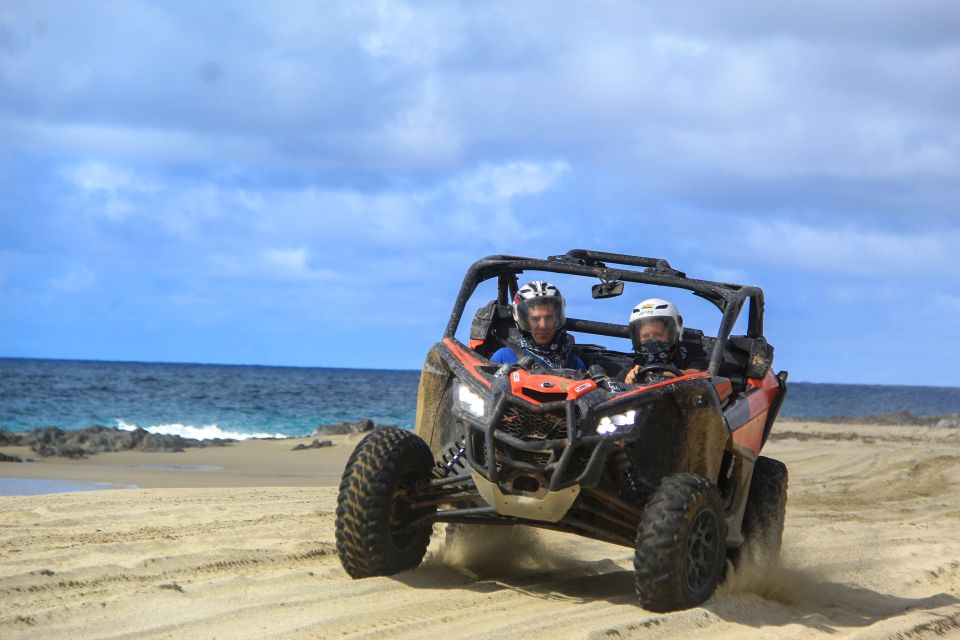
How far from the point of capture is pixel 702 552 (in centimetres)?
666

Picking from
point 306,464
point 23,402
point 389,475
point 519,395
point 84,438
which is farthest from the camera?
point 23,402

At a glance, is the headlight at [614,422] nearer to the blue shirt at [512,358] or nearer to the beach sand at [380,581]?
the beach sand at [380,581]

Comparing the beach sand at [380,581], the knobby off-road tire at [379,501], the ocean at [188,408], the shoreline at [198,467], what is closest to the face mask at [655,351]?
the beach sand at [380,581]

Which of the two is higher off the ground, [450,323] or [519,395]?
[450,323]

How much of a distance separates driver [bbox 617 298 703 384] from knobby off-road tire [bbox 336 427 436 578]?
1.51 meters

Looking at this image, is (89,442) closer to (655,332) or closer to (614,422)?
(655,332)

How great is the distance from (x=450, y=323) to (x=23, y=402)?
124 feet

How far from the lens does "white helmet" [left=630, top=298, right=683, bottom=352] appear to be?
7789 millimetres

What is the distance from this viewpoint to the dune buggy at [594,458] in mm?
6383

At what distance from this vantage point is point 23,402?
1657 inches

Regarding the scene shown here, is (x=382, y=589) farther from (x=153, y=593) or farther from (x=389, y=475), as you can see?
(x=153, y=593)

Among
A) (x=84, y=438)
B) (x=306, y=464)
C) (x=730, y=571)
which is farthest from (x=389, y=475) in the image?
(x=84, y=438)

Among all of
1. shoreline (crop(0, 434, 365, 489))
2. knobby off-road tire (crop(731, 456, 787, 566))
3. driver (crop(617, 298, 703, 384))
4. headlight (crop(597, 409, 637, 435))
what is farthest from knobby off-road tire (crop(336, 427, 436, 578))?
shoreline (crop(0, 434, 365, 489))

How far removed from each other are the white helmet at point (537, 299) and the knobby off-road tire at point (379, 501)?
1.17 metres
